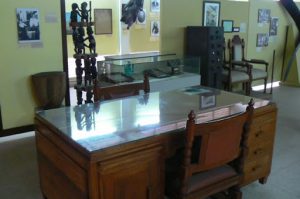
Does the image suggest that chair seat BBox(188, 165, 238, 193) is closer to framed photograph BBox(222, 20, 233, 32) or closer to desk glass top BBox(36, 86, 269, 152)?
desk glass top BBox(36, 86, 269, 152)

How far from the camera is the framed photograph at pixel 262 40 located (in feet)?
21.3

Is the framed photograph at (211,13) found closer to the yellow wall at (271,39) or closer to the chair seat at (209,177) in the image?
the yellow wall at (271,39)

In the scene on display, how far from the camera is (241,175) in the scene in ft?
6.66

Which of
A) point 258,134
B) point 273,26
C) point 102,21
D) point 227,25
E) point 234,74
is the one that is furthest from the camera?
point 102,21

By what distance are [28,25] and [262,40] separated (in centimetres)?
472

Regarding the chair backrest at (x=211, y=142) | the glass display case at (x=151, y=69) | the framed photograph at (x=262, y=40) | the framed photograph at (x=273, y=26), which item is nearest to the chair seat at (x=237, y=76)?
the glass display case at (x=151, y=69)

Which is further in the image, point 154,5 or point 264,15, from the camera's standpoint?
point 154,5

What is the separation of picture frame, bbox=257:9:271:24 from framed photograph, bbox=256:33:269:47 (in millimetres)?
269

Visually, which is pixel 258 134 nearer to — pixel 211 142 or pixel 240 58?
pixel 211 142

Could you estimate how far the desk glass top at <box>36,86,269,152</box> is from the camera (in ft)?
5.70

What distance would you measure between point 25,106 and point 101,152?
285 cm

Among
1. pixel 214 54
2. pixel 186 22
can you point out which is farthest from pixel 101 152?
pixel 186 22

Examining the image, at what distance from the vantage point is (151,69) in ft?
13.7

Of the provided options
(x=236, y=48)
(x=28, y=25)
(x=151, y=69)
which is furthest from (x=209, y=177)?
(x=236, y=48)
